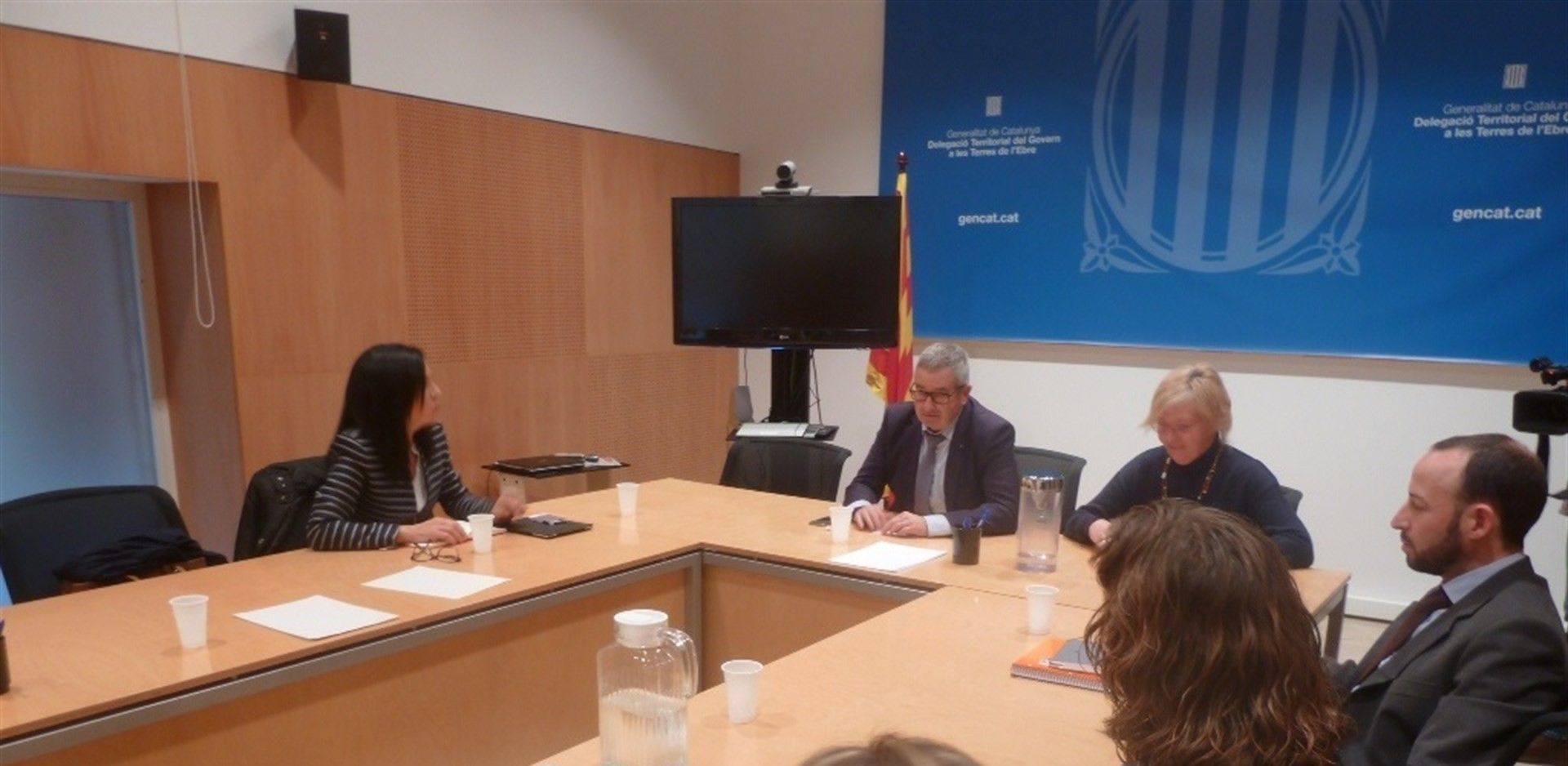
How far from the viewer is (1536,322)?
408 cm

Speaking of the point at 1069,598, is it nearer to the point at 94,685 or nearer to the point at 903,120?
the point at 94,685

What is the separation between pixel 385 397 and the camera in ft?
9.65

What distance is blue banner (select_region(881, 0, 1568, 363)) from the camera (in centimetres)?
409

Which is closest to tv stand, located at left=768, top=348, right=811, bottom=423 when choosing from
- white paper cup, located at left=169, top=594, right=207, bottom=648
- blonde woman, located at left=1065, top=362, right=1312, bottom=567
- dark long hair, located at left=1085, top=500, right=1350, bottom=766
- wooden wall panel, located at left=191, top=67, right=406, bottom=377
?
wooden wall panel, located at left=191, top=67, right=406, bottom=377

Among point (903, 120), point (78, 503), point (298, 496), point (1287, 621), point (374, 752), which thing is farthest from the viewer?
point (903, 120)

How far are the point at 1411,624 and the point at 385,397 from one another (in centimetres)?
264

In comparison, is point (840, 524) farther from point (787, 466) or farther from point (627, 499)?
point (787, 466)

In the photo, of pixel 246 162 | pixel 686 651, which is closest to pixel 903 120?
pixel 246 162

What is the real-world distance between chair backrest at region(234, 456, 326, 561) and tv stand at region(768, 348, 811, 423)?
222 cm

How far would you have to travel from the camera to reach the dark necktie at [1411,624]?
73.3 inches

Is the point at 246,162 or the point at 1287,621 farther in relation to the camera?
the point at 246,162

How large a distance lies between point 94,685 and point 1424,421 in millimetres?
4827

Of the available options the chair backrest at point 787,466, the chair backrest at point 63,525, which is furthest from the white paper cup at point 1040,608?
the chair backrest at point 63,525

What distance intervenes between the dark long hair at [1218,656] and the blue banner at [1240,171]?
379 centimetres
